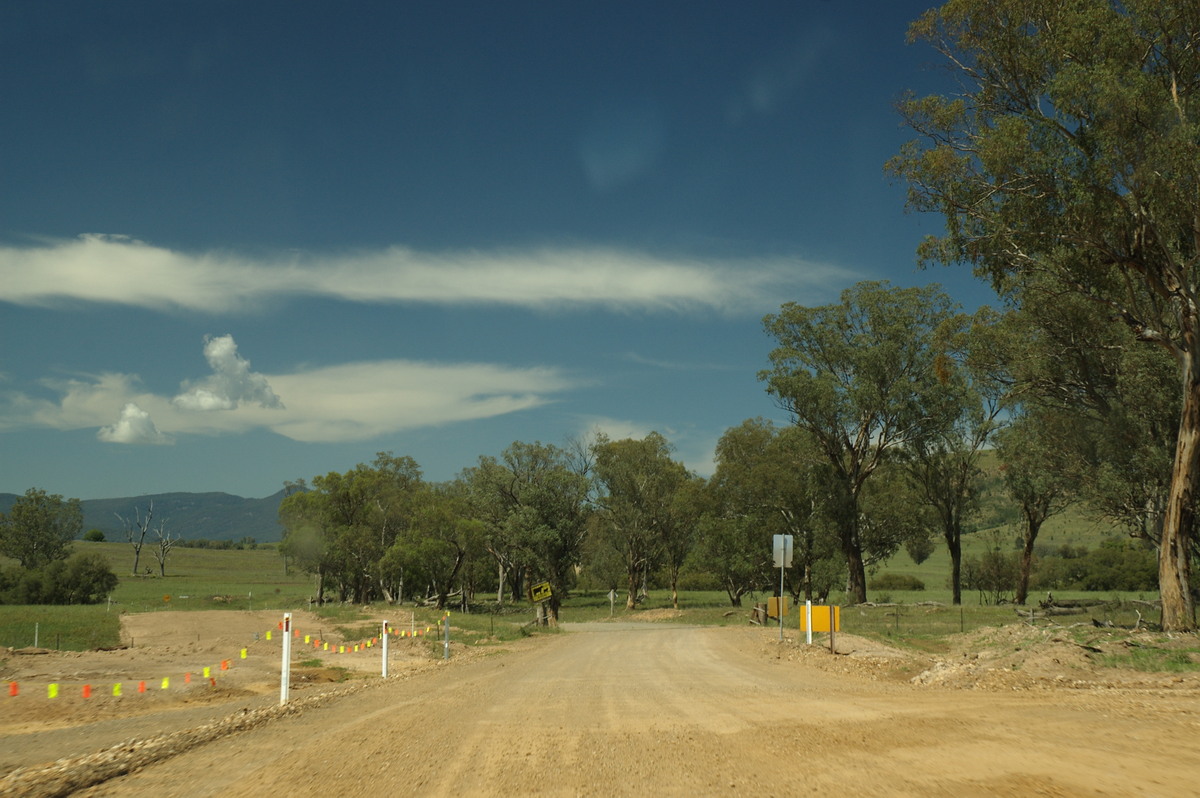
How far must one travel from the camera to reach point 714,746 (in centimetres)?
809

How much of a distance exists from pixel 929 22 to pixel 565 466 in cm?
2874

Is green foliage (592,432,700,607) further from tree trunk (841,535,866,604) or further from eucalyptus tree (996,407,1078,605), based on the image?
eucalyptus tree (996,407,1078,605)

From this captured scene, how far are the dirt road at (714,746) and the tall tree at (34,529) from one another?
10805cm

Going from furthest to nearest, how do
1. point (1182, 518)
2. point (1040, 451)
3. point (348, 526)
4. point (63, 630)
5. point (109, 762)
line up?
1. point (348, 526)
2. point (63, 630)
3. point (1040, 451)
4. point (1182, 518)
5. point (109, 762)

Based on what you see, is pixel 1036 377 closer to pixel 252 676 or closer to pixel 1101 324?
pixel 1101 324

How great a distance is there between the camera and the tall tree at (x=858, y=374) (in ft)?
148

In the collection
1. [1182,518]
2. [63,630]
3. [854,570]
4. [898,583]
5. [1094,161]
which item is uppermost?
[1094,161]

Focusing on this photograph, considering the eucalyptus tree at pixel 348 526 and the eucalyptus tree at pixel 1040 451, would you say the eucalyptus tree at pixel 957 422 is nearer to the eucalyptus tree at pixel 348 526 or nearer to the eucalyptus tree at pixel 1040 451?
the eucalyptus tree at pixel 1040 451

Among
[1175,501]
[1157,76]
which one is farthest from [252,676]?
[1157,76]

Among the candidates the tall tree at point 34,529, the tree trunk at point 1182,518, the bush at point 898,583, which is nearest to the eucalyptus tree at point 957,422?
the tree trunk at point 1182,518

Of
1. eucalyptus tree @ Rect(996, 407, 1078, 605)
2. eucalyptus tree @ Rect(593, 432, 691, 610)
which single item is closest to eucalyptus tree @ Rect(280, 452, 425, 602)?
eucalyptus tree @ Rect(593, 432, 691, 610)

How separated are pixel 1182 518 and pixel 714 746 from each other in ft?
61.1

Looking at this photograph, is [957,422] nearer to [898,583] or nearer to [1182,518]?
[1182,518]

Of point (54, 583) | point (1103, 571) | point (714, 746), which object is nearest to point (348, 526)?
point (54, 583)
